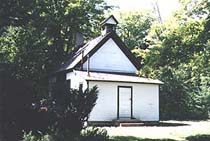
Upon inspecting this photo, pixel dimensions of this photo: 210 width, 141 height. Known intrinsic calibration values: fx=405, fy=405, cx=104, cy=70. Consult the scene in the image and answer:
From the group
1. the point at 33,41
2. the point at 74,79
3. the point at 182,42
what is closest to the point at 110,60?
the point at 74,79

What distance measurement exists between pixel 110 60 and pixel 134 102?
12.8ft

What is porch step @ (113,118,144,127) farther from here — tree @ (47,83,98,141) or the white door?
tree @ (47,83,98,141)

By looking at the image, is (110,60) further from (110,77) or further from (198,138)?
(198,138)

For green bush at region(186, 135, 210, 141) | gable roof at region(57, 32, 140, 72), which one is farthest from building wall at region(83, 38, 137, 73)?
green bush at region(186, 135, 210, 141)

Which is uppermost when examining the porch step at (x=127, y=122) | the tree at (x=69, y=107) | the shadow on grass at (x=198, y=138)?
the tree at (x=69, y=107)

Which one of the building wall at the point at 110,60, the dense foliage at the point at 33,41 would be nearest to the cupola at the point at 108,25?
the building wall at the point at 110,60

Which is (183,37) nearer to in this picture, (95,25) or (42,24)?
(42,24)

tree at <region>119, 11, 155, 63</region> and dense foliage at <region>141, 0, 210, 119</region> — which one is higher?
tree at <region>119, 11, 155, 63</region>

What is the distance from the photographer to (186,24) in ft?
60.1

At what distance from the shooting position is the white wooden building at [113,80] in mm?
27938

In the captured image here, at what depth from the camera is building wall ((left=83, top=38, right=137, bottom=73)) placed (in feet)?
100

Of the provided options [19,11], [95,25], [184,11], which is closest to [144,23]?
[95,25]

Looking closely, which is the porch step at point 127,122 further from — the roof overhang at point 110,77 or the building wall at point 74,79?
the building wall at point 74,79

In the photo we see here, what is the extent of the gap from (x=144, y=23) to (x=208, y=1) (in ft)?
114
